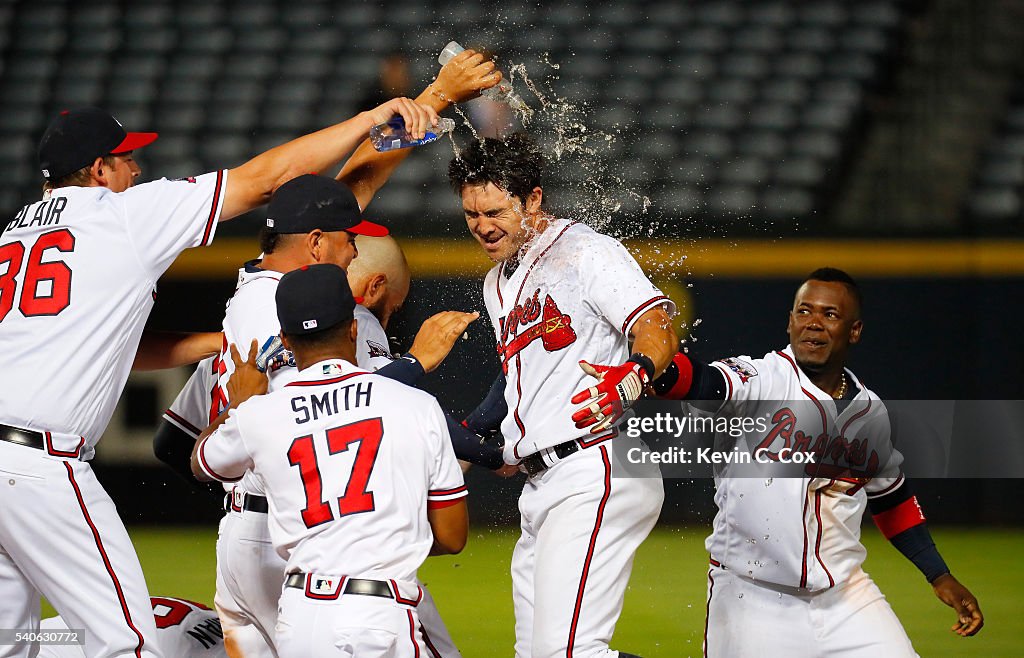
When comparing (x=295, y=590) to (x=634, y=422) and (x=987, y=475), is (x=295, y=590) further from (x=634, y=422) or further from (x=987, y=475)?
(x=987, y=475)

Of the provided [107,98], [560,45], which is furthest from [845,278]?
[107,98]

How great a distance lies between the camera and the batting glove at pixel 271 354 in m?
3.31

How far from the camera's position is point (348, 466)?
109 inches

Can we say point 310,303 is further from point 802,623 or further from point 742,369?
point 802,623

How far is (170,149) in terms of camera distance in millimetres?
8891

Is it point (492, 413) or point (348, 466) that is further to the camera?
point (492, 413)

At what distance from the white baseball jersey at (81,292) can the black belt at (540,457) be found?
1.17 meters

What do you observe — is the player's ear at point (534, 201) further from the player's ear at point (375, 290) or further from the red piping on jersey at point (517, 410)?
the player's ear at point (375, 290)

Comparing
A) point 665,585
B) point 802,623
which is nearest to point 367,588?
point 802,623

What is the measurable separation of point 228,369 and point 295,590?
976 mm

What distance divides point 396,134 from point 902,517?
6.84 ft

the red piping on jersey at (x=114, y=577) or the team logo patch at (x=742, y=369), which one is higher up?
the team logo patch at (x=742, y=369)

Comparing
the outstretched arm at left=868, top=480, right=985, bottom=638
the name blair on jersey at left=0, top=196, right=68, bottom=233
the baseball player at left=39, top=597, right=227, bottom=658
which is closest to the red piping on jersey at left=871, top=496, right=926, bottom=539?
the outstretched arm at left=868, top=480, right=985, bottom=638

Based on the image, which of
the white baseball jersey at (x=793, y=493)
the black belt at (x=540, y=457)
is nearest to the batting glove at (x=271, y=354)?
the black belt at (x=540, y=457)
